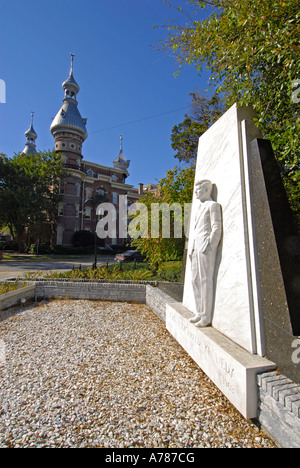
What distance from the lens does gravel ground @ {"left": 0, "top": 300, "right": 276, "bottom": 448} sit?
7.23 ft

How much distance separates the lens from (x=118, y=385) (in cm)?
306

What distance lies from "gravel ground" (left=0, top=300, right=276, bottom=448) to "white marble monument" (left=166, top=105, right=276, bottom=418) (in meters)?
0.23

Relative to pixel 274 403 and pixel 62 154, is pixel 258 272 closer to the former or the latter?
pixel 274 403

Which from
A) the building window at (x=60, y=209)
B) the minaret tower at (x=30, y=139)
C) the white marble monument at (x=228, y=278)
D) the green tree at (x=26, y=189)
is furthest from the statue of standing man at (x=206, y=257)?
the minaret tower at (x=30, y=139)

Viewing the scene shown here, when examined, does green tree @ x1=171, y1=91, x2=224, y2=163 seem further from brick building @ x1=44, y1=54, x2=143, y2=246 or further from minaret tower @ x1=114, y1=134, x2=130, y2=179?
minaret tower @ x1=114, y1=134, x2=130, y2=179

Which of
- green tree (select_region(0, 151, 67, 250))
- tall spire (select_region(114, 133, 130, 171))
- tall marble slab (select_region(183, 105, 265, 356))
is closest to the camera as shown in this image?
tall marble slab (select_region(183, 105, 265, 356))

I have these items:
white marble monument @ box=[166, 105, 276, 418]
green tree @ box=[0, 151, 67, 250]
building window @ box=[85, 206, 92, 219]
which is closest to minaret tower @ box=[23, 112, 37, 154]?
green tree @ box=[0, 151, 67, 250]

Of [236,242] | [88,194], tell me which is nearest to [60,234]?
[88,194]

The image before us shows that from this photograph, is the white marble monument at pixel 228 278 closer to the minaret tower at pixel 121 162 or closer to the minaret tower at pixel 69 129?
the minaret tower at pixel 69 129

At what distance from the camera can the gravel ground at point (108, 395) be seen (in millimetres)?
2203

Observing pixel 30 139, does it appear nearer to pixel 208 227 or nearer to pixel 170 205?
pixel 170 205

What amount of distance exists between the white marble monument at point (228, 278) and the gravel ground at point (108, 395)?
0.23 meters
